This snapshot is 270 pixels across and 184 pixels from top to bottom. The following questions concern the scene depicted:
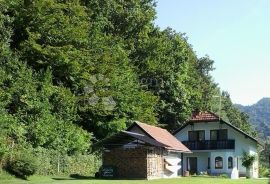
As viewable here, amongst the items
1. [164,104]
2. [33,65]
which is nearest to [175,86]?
[164,104]

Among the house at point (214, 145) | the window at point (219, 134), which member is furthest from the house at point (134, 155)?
the window at point (219, 134)

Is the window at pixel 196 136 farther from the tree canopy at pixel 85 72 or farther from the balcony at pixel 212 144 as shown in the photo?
the tree canopy at pixel 85 72

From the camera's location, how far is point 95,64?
167 feet

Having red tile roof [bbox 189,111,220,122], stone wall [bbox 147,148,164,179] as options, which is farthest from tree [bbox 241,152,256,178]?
stone wall [bbox 147,148,164,179]

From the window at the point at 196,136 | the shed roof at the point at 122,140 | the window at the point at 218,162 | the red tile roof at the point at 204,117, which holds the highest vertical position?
the red tile roof at the point at 204,117

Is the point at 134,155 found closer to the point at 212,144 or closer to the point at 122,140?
the point at 122,140

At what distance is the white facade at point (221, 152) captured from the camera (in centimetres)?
6047

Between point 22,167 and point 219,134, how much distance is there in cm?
3532

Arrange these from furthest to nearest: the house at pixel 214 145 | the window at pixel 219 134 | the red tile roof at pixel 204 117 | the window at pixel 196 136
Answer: the window at pixel 196 136 → the red tile roof at pixel 204 117 → the window at pixel 219 134 → the house at pixel 214 145

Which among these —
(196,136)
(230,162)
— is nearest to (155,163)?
(230,162)

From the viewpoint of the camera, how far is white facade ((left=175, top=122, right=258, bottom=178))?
198ft

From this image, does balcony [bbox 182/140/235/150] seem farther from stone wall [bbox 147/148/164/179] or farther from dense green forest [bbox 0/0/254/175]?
stone wall [bbox 147/148/164/179]

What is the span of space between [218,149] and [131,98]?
13677mm

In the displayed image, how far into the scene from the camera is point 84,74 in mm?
48188
